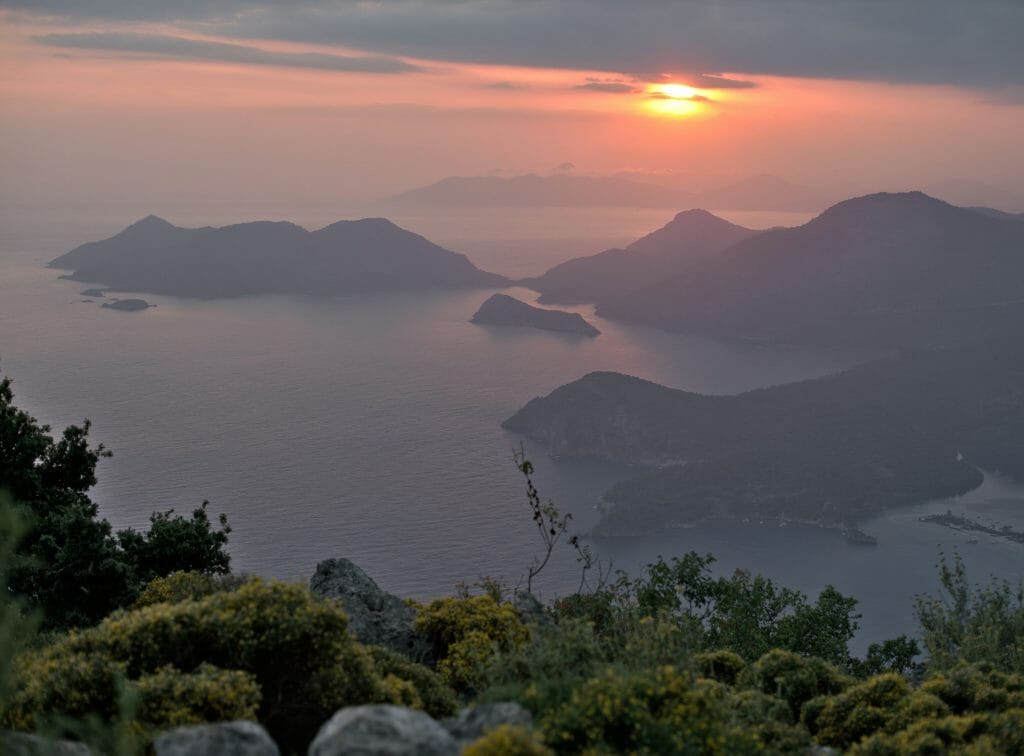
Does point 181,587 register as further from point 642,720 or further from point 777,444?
point 777,444

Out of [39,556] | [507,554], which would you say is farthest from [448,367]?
[39,556]

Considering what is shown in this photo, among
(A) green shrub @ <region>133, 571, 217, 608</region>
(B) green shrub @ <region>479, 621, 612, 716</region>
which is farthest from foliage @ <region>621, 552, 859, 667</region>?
(B) green shrub @ <region>479, 621, 612, 716</region>

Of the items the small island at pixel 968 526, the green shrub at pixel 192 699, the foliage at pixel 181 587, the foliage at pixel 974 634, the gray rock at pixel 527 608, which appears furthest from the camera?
the small island at pixel 968 526

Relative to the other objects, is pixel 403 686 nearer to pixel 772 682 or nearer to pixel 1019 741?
pixel 772 682

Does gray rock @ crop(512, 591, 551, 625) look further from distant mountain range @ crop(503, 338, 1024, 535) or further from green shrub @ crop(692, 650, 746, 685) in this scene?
distant mountain range @ crop(503, 338, 1024, 535)

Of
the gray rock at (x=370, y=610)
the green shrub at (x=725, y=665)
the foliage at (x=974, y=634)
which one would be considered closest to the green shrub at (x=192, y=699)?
the gray rock at (x=370, y=610)

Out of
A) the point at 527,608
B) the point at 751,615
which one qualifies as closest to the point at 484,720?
the point at 527,608

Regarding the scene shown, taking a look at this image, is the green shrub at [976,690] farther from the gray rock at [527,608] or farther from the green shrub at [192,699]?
the green shrub at [192,699]
